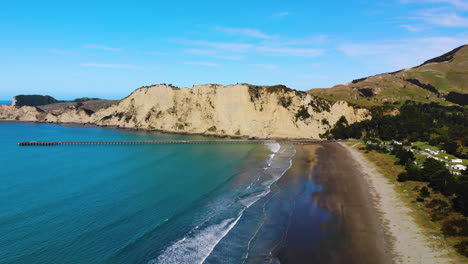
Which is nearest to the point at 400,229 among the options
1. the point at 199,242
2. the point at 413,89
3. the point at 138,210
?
the point at 199,242

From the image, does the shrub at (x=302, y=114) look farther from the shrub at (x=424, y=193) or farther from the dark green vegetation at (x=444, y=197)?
the shrub at (x=424, y=193)

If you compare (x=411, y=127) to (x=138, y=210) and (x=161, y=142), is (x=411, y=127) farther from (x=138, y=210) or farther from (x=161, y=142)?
(x=138, y=210)

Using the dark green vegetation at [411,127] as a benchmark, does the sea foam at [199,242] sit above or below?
below

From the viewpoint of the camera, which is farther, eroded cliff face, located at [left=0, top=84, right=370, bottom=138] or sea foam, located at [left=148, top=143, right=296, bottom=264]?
eroded cliff face, located at [left=0, top=84, right=370, bottom=138]

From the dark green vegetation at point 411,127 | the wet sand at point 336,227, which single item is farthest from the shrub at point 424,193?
the dark green vegetation at point 411,127

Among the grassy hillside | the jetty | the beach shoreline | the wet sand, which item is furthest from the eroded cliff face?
the beach shoreline

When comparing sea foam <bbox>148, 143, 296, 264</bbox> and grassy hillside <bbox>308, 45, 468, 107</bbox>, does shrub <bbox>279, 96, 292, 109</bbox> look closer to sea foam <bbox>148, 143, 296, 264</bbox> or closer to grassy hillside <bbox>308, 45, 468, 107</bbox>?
grassy hillside <bbox>308, 45, 468, 107</bbox>
